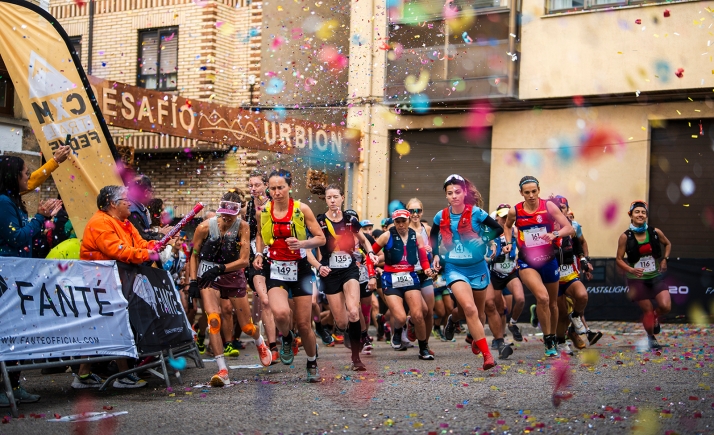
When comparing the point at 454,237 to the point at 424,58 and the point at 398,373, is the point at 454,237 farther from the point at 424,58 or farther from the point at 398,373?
the point at 424,58

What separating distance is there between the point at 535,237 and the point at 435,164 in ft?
36.6

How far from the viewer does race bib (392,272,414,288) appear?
11953 millimetres

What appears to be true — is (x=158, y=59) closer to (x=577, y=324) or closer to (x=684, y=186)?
(x=684, y=186)

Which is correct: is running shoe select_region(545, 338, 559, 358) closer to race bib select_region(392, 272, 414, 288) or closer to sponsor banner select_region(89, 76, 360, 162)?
race bib select_region(392, 272, 414, 288)

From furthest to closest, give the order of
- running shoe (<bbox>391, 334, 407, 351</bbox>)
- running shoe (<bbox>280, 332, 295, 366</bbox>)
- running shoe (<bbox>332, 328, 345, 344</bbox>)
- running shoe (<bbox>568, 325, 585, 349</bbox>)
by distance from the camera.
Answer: running shoe (<bbox>332, 328, 345, 344</bbox>), running shoe (<bbox>391, 334, 407, 351</bbox>), running shoe (<bbox>568, 325, 585, 349</bbox>), running shoe (<bbox>280, 332, 295, 366</bbox>)

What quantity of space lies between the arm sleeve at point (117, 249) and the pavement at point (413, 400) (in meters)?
1.18

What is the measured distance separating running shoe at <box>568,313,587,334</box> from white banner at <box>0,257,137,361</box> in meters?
6.13

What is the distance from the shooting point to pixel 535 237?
35.9 ft

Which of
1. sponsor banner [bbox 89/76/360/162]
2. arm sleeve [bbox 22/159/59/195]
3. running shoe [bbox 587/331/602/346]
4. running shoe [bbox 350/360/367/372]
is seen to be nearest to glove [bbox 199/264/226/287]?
running shoe [bbox 350/360/367/372]

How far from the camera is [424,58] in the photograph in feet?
71.3

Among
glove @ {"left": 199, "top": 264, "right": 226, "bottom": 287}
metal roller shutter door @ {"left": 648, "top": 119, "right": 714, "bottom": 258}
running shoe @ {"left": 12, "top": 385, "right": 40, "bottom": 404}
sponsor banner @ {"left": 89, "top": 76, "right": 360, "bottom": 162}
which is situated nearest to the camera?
running shoe @ {"left": 12, "top": 385, "right": 40, "bottom": 404}

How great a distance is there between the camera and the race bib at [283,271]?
9352mm

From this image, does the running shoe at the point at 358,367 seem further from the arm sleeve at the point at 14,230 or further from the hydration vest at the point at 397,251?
the arm sleeve at the point at 14,230

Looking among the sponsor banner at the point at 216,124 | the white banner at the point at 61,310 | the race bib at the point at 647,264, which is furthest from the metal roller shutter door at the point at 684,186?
the white banner at the point at 61,310
